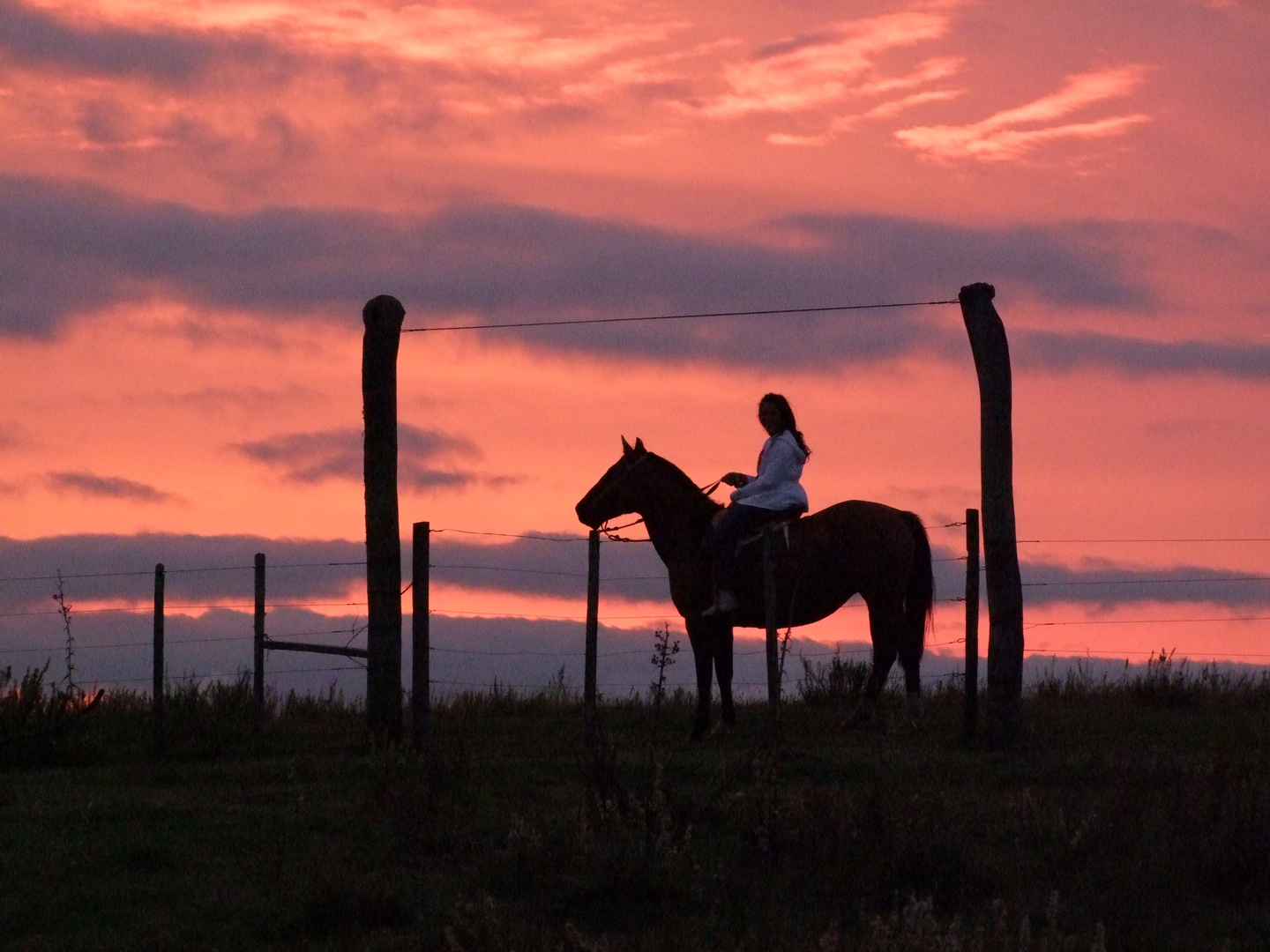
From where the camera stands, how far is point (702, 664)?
46.9 feet

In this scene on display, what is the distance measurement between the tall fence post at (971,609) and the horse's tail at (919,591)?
1066mm

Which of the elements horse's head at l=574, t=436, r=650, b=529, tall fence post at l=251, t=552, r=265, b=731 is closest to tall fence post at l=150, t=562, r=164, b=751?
tall fence post at l=251, t=552, r=265, b=731

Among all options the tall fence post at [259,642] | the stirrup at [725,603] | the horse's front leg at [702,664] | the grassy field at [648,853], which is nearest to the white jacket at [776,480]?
the stirrup at [725,603]

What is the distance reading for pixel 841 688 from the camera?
16.3 m

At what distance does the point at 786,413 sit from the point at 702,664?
7.91 feet

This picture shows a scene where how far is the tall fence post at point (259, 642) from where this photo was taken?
1440 cm

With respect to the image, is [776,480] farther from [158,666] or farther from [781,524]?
[158,666]

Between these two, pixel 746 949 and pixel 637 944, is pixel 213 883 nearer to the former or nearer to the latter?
pixel 637 944

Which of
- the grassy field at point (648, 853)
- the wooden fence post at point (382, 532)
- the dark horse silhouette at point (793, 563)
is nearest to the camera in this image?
the grassy field at point (648, 853)

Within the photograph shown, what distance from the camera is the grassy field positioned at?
281 inches

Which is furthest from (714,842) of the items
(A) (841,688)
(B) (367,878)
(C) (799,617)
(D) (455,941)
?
(A) (841,688)

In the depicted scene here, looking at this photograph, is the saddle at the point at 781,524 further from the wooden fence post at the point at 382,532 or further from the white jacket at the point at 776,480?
the wooden fence post at the point at 382,532

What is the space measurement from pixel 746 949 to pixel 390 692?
24.7 ft

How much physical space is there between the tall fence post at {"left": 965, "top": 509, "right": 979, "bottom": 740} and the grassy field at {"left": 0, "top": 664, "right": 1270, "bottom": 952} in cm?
148
